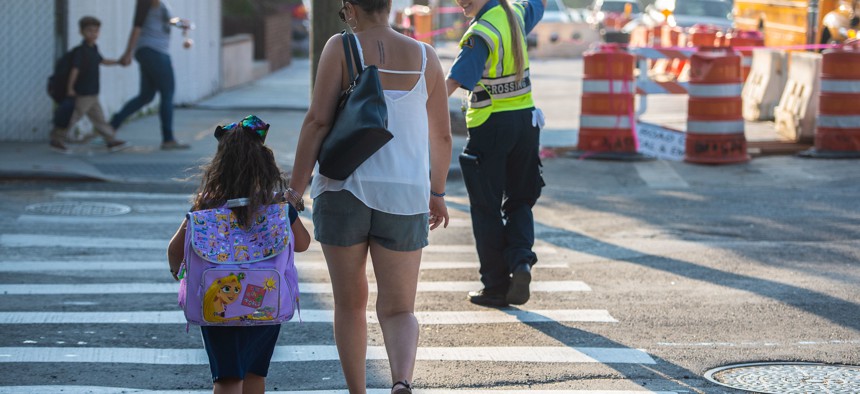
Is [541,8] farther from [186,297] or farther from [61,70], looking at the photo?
[61,70]

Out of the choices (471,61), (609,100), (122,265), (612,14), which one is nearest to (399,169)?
(471,61)

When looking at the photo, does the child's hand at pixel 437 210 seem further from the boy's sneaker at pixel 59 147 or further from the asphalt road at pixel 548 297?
the boy's sneaker at pixel 59 147

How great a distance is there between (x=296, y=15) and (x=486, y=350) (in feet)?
101

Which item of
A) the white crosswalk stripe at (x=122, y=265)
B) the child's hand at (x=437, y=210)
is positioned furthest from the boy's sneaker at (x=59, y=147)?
the child's hand at (x=437, y=210)

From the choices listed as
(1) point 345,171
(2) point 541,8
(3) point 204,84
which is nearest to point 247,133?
(1) point 345,171

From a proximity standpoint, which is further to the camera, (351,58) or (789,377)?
(789,377)

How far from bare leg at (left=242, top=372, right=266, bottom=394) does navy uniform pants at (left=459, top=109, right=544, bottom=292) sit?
256 cm

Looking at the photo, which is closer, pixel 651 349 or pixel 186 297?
pixel 186 297

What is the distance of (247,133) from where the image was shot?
14.5ft

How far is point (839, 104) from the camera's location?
12.6 m

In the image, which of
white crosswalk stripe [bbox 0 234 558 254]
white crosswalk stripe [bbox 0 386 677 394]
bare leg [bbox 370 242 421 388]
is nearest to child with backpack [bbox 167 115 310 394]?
bare leg [bbox 370 242 421 388]

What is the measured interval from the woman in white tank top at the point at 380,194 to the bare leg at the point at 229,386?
0.52m

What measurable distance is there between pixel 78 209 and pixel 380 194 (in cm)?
631

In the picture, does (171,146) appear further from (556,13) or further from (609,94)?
(556,13)
